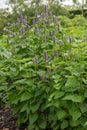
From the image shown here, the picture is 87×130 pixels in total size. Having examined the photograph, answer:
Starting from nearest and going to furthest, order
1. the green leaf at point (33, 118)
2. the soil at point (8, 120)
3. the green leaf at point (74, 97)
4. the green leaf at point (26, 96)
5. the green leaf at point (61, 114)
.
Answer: the green leaf at point (74, 97) → the green leaf at point (61, 114) → the green leaf at point (26, 96) → the green leaf at point (33, 118) → the soil at point (8, 120)

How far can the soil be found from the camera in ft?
12.5

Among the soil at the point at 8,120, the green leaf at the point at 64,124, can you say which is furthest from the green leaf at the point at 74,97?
the soil at the point at 8,120

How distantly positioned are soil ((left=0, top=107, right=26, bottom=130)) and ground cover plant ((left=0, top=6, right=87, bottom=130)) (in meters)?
0.35

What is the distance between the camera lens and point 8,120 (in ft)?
13.0

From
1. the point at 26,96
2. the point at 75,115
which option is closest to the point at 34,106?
the point at 26,96

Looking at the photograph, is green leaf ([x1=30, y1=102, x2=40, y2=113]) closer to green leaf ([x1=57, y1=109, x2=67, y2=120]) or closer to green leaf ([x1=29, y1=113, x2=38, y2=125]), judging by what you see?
Answer: green leaf ([x1=29, y1=113, x2=38, y2=125])

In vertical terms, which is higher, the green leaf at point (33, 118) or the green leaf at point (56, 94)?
the green leaf at point (56, 94)

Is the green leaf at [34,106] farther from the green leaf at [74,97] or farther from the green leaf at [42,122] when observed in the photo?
the green leaf at [74,97]

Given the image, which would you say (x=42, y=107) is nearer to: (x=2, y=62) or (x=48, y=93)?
(x=48, y=93)

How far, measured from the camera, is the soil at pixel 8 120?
3.82m

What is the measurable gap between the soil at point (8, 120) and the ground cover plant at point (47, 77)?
35cm

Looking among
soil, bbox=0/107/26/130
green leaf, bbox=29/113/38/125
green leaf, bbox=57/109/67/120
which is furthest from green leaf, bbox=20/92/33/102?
soil, bbox=0/107/26/130

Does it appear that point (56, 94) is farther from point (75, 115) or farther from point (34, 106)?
point (34, 106)

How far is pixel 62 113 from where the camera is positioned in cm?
287
